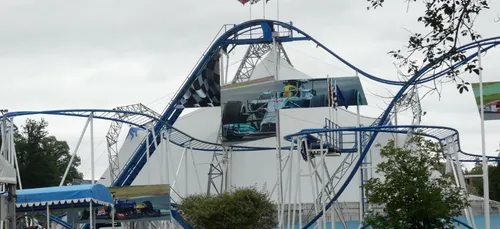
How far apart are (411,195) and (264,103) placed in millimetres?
16915

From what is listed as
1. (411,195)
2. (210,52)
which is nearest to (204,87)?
(210,52)

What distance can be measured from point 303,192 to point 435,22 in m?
42.0

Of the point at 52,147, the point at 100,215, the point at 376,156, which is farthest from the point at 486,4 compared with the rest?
the point at 52,147

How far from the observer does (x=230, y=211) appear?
32.7 metres

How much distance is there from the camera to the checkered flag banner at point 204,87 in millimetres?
40469

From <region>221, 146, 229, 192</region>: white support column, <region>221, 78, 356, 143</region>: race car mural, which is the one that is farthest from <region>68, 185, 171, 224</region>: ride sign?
<region>221, 146, 229, 192</region>: white support column

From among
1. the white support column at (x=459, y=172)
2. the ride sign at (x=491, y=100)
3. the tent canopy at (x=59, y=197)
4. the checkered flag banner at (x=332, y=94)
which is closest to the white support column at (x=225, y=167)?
the checkered flag banner at (x=332, y=94)

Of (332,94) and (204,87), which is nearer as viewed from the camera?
(332,94)

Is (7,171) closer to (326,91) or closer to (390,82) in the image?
(390,82)

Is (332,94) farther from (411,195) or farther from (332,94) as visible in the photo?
(411,195)

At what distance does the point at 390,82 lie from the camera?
35.1 m

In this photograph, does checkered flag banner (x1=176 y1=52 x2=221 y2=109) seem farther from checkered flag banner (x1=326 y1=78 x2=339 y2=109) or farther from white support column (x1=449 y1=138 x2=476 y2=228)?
white support column (x1=449 y1=138 x2=476 y2=228)

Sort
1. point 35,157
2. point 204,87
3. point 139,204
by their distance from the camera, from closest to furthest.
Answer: point 139,204, point 204,87, point 35,157

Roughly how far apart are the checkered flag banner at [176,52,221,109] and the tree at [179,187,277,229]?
755 cm
